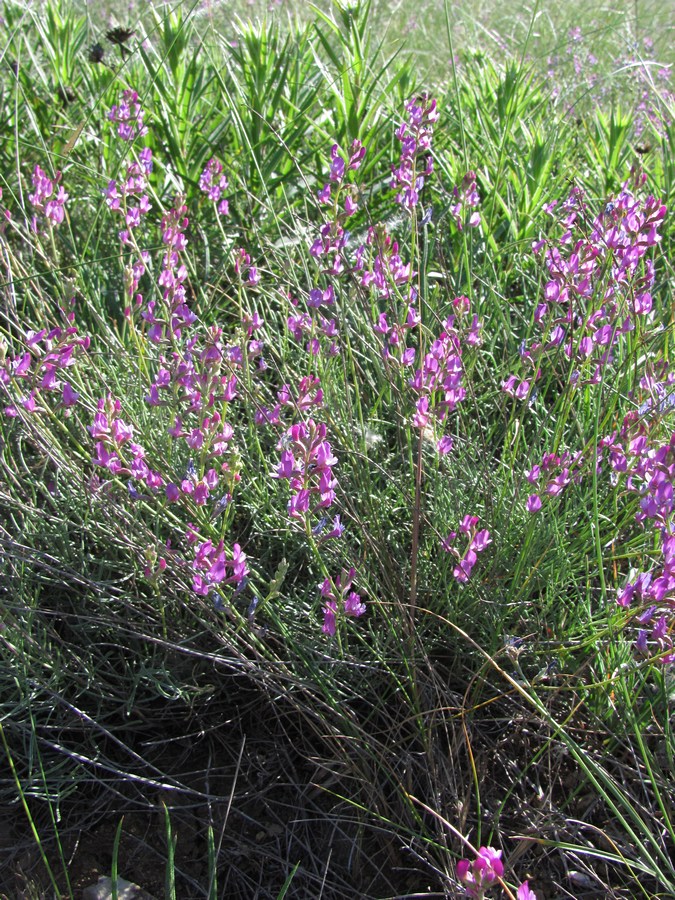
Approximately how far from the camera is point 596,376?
1.88 m

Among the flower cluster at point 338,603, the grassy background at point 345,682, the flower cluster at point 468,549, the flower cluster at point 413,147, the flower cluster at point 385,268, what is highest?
the flower cluster at point 413,147

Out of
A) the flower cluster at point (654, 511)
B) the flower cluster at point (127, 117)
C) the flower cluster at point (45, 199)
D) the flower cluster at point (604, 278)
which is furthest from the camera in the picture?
the flower cluster at point (127, 117)

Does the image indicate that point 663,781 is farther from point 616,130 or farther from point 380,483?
point 616,130

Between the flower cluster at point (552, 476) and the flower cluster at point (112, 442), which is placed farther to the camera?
the flower cluster at point (552, 476)

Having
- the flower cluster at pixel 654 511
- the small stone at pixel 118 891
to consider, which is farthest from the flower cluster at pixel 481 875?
the small stone at pixel 118 891

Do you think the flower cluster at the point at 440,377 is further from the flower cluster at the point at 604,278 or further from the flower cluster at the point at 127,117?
the flower cluster at the point at 127,117

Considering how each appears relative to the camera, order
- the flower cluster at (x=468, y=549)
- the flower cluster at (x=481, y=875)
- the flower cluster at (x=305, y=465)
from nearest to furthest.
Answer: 1. the flower cluster at (x=481, y=875)
2. the flower cluster at (x=305, y=465)
3. the flower cluster at (x=468, y=549)

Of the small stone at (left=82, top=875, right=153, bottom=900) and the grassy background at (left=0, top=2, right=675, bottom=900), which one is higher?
the grassy background at (left=0, top=2, right=675, bottom=900)

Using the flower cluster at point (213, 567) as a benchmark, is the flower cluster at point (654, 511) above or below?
above

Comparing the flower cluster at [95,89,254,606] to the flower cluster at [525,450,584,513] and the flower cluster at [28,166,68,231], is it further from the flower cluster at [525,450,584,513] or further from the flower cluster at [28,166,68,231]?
the flower cluster at [525,450,584,513]

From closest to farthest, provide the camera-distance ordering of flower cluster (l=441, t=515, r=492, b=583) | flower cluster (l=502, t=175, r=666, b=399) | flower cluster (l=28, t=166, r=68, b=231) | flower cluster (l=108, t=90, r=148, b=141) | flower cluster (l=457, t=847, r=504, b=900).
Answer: flower cluster (l=457, t=847, r=504, b=900), flower cluster (l=441, t=515, r=492, b=583), flower cluster (l=502, t=175, r=666, b=399), flower cluster (l=28, t=166, r=68, b=231), flower cluster (l=108, t=90, r=148, b=141)

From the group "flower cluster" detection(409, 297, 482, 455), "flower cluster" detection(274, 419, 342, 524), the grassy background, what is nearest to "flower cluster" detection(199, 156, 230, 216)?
the grassy background

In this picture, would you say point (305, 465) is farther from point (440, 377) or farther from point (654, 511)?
point (654, 511)

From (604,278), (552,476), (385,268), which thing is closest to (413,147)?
(385,268)
